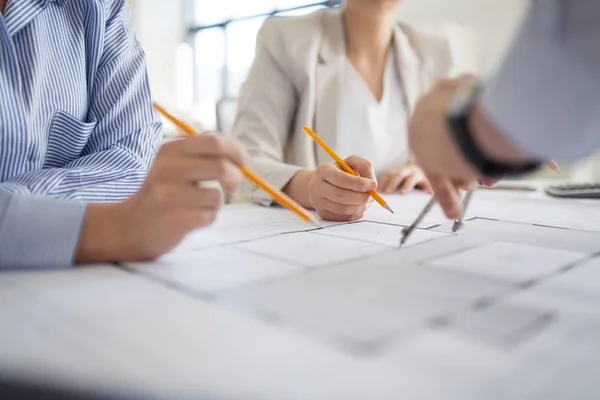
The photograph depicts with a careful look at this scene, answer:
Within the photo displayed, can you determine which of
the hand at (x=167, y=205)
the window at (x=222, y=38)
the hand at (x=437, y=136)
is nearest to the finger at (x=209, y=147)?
the hand at (x=167, y=205)

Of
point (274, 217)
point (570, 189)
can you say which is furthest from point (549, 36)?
point (570, 189)

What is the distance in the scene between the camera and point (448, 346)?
0.81ft

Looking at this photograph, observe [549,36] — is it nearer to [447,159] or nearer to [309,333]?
[447,159]

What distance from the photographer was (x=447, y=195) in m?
0.44

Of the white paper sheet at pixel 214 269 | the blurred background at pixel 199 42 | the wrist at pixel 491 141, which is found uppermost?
the wrist at pixel 491 141

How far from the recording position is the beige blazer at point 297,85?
1031 mm

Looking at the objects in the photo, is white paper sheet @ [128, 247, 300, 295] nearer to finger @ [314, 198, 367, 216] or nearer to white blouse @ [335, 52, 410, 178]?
finger @ [314, 198, 367, 216]

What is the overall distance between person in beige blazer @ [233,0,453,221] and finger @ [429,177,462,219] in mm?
513

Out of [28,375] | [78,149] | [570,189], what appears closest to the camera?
[28,375]

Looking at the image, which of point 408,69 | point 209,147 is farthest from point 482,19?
point 209,147

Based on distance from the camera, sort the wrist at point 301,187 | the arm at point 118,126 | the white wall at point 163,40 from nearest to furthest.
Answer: the arm at point 118,126
the wrist at point 301,187
the white wall at point 163,40

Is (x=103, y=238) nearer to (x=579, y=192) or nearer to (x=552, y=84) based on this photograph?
(x=552, y=84)

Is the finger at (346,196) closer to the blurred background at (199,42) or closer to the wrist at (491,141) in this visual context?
the wrist at (491,141)

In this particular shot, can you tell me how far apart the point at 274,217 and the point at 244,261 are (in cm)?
27
